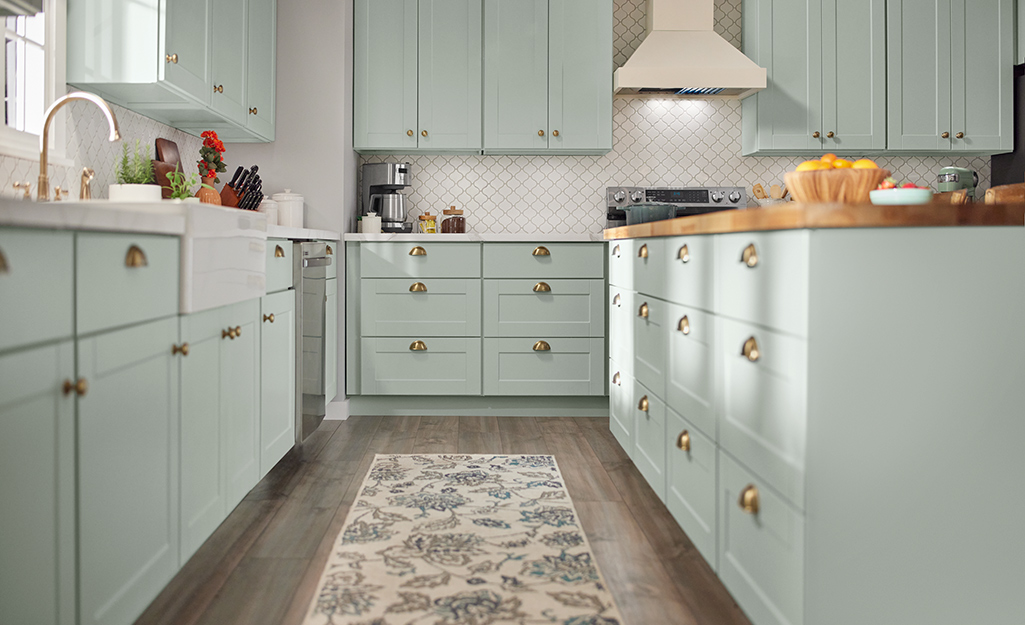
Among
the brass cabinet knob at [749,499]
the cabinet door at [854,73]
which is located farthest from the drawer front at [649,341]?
the cabinet door at [854,73]

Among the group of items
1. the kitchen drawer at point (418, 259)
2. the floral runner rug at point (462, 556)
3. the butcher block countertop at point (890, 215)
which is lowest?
the floral runner rug at point (462, 556)

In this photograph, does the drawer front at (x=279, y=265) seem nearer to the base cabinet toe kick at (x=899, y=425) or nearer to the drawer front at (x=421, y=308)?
the drawer front at (x=421, y=308)

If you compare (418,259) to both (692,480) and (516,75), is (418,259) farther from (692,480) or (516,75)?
(692,480)

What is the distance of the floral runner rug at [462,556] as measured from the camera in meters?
1.65

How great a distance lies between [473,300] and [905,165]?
2740mm

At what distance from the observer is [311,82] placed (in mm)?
3666

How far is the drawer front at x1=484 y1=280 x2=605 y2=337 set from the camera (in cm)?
370

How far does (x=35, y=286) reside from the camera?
1.02 metres

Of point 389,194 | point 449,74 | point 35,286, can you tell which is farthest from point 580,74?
point 35,286

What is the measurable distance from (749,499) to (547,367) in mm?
2327

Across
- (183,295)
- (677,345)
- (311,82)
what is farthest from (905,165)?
(183,295)

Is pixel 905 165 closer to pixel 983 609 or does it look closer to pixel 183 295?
pixel 983 609

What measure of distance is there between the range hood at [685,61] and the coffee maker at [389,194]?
1.28 m

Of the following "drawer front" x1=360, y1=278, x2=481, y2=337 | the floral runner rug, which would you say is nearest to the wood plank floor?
the floral runner rug
